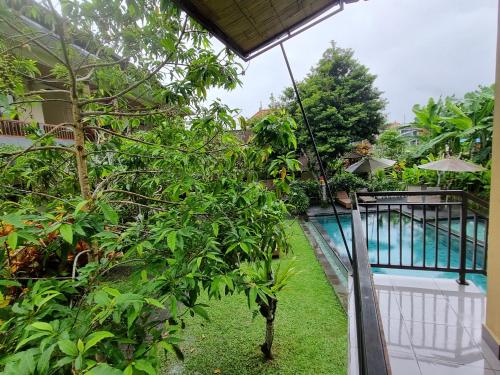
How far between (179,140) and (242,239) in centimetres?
135

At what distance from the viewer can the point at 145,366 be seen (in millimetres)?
845

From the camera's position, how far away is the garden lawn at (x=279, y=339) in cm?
260

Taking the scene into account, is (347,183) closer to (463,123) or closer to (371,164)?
(371,164)

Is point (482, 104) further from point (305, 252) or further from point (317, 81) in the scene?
point (305, 252)

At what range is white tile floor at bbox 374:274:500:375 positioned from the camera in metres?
1.85

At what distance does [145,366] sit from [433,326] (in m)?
2.45

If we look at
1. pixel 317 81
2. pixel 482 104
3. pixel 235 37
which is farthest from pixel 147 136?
pixel 317 81

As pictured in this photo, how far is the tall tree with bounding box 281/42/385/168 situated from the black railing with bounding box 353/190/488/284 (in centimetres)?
353

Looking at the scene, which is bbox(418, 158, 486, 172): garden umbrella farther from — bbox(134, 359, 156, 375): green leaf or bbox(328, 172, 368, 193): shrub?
bbox(134, 359, 156, 375): green leaf

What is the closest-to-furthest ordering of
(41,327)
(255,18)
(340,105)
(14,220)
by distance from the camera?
(41,327) → (14,220) → (255,18) → (340,105)

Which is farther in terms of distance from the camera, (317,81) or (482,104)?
(317,81)

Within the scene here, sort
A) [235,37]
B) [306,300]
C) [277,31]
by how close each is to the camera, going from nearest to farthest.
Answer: [235,37]
[277,31]
[306,300]

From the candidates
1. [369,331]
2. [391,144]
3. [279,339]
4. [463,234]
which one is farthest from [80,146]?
[391,144]

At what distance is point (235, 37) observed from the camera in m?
1.75
